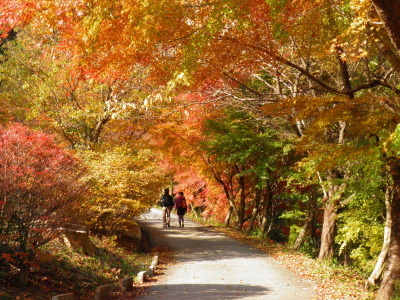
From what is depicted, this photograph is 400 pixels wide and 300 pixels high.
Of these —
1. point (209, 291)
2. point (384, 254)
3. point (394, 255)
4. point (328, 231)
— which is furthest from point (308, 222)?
point (209, 291)

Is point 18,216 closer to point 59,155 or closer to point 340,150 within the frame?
point 59,155

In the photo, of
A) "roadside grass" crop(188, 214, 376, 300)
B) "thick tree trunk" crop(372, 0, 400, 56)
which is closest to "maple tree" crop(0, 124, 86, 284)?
"roadside grass" crop(188, 214, 376, 300)

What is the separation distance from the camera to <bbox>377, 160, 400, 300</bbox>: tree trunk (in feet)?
27.0

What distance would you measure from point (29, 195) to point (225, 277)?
535 centimetres

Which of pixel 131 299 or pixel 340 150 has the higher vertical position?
pixel 340 150

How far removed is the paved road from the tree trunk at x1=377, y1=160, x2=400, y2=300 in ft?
4.88

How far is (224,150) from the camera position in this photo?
16500mm

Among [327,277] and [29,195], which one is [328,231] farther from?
[29,195]

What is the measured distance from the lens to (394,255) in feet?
27.8

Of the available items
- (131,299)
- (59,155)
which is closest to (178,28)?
(59,155)

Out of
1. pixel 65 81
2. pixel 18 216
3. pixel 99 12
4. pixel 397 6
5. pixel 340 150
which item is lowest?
pixel 18 216

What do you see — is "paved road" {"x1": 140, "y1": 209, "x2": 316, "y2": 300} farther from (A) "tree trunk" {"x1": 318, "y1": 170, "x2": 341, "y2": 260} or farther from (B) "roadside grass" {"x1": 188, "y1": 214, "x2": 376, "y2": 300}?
(A) "tree trunk" {"x1": 318, "y1": 170, "x2": 341, "y2": 260}

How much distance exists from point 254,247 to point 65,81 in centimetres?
1045

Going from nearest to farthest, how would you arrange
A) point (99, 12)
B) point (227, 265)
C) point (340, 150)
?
1. point (99, 12)
2. point (340, 150)
3. point (227, 265)
